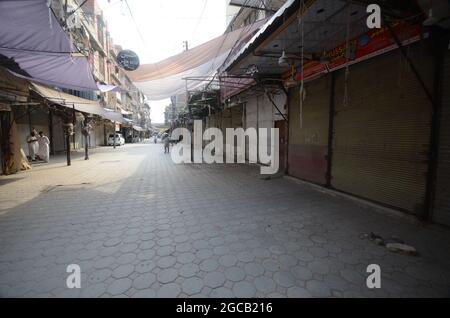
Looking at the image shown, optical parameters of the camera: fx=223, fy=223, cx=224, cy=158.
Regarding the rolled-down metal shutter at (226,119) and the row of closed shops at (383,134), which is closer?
the row of closed shops at (383,134)

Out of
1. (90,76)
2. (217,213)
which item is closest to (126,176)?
(90,76)

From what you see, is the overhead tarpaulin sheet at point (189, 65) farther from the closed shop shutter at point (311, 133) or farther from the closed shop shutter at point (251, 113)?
the closed shop shutter at point (251, 113)

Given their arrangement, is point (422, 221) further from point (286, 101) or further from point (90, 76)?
point (90, 76)

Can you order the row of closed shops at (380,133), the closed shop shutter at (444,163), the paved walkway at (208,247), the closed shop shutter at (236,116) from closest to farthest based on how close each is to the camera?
the paved walkway at (208,247), the closed shop shutter at (444,163), the row of closed shops at (380,133), the closed shop shutter at (236,116)

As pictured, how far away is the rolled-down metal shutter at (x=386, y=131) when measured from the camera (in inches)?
163

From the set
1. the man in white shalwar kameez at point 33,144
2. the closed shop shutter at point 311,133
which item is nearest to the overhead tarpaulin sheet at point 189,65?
the closed shop shutter at point 311,133

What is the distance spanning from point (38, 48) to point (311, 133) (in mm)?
7893

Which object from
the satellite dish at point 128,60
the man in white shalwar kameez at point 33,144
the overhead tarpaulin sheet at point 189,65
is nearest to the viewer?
the overhead tarpaulin sheet at point 189,65

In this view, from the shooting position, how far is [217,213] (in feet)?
16.0

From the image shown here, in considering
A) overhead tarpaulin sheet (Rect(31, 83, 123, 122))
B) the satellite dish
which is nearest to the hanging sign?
the satellite dish

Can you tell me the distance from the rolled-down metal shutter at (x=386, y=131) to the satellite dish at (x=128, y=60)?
7.98 m

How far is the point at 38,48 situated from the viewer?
5488 millimetres
